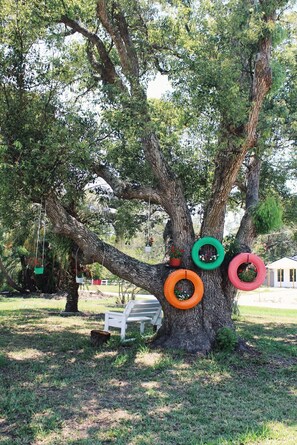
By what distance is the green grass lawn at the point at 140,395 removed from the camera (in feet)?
11.5

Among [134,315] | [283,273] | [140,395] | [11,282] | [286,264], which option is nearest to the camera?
[140,395]

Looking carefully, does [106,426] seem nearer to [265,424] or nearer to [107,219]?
[265,424]

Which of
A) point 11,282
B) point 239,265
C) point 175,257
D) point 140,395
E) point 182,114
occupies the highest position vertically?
point 182,114

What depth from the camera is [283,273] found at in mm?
37938

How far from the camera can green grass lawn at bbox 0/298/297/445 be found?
138 inches

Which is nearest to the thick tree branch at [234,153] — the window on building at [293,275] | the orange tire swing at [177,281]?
the orange tire swing at [177,281]

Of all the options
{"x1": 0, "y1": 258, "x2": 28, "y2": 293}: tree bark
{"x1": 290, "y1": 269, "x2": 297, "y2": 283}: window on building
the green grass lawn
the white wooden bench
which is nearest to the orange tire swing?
the green grass lawn

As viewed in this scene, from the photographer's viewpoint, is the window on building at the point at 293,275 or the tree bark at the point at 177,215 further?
the window on building at the point at 293,275

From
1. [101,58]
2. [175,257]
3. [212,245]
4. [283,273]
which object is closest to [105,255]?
[175,257]

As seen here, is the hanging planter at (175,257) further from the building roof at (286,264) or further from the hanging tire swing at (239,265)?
the building roof at (286,264)

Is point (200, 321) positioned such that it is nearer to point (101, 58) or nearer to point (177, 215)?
point (177, 215)

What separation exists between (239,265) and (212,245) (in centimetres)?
55

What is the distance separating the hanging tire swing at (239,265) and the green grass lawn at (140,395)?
3.65ft

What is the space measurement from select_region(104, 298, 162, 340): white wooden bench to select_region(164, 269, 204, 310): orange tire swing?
41.7 inches
